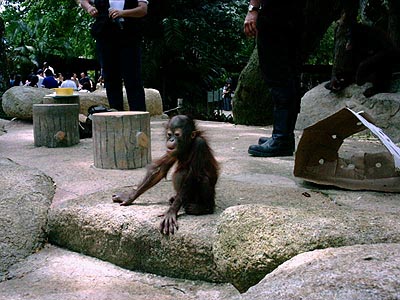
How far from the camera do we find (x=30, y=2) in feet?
50.6

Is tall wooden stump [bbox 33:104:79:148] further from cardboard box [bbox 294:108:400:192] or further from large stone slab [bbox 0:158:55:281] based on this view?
cardboard box [bbox 294:108:400:192]

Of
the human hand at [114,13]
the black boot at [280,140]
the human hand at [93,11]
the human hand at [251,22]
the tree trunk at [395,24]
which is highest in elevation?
the tree trunk at [395,24]

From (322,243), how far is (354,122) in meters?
1.38

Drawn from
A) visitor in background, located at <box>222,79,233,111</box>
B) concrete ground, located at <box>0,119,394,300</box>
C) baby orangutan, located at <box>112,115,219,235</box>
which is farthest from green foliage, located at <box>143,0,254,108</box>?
baby orangutan, located at <box>112,115,219,235</box>

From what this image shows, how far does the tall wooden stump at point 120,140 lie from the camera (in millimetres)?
3746

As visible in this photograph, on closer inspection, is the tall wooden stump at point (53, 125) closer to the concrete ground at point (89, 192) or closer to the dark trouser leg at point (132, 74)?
the concrete ground at point (89, 192)

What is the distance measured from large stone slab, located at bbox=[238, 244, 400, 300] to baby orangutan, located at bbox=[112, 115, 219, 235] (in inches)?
33.0

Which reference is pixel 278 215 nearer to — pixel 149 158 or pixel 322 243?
pixel 322 243

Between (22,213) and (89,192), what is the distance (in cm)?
44

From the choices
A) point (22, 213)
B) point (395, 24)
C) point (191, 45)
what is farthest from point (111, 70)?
point (191, 45)

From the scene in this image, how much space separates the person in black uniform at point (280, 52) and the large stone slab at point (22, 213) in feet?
5.44

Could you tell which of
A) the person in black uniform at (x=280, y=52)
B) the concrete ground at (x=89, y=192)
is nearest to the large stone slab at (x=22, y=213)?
the concrete ground at (x=89, y=192)

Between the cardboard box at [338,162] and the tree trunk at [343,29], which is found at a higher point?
the tree trunk at [343,29]

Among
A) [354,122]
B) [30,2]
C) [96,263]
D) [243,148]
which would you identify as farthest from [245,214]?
[30,2]
